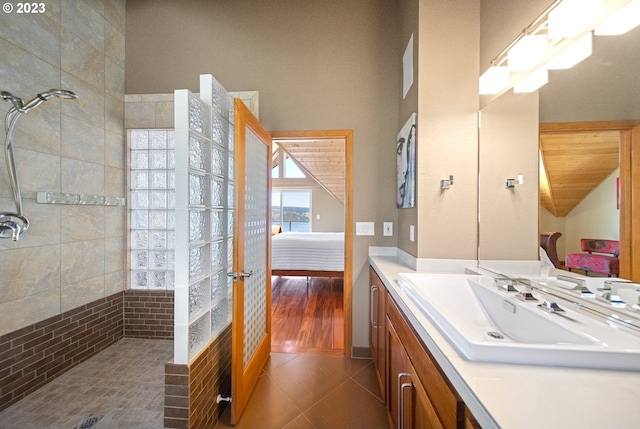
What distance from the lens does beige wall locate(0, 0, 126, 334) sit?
1.50m

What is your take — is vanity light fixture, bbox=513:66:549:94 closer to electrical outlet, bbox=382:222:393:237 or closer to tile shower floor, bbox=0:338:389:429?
electrical outlet, bbox=382:222:393:237

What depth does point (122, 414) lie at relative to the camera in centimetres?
142

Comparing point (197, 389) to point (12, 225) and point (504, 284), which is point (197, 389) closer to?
point (12, 225)

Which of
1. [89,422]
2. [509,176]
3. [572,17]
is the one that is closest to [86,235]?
[89,422]

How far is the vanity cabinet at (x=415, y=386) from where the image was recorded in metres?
0.63

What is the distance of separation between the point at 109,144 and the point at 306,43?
6.15 ft

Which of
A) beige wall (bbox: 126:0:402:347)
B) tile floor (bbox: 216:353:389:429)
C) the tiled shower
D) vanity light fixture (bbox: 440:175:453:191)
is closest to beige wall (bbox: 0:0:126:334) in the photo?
the tiled shower

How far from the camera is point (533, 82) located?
119 centimetres

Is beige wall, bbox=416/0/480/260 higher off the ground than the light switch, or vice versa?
beige wall, bbox=416/0/480/260

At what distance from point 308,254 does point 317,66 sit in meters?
2.49

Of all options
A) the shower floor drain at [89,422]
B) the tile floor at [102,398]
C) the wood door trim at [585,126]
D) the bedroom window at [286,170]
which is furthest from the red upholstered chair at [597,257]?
the bedroom window at [286,170]

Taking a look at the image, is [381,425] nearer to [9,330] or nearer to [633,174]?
[633,174]

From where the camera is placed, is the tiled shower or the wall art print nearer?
the tiled shower

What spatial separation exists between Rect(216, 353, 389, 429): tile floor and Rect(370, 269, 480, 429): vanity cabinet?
0.28 meters
